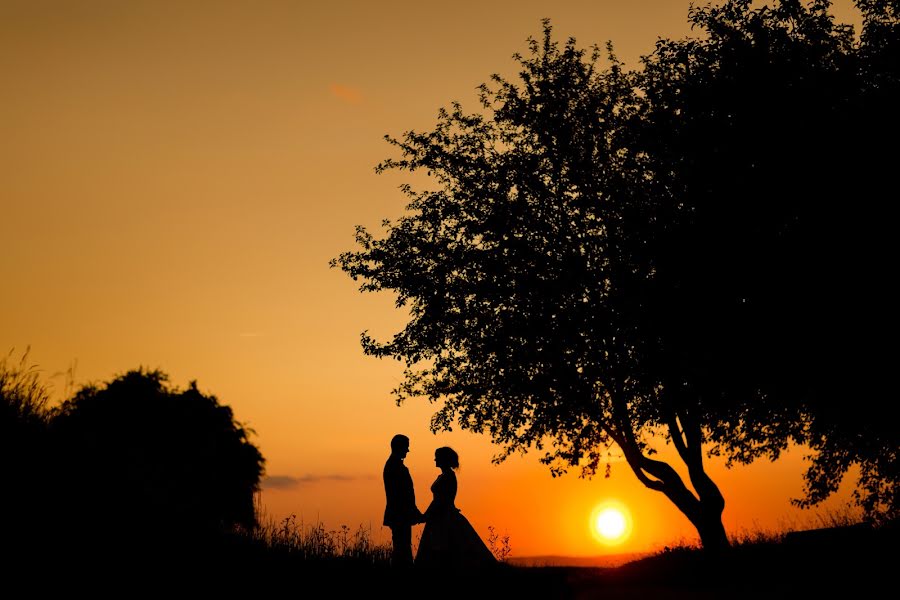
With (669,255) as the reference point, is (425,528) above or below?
below

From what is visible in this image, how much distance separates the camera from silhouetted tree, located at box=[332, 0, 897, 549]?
17906mm

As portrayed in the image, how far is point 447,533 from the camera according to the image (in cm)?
1346

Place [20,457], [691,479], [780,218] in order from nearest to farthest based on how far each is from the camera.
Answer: [20,457] → [780,218] → [691,479]

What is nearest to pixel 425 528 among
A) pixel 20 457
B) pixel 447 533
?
pixel 447 533

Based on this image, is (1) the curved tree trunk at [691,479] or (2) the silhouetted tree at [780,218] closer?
(2) the silhouetted tree at [780,218]

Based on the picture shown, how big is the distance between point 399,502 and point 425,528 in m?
0.82

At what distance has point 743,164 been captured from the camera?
61.1 ft

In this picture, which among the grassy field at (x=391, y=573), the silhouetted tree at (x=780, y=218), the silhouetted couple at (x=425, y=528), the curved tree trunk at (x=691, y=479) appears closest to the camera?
the grassy field at (x=391, y=573)

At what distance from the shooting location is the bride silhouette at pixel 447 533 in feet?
43.5

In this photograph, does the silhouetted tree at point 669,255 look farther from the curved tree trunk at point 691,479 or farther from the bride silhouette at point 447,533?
the bride silhouette at point 447,533

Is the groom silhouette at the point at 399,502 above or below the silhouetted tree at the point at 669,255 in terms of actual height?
below

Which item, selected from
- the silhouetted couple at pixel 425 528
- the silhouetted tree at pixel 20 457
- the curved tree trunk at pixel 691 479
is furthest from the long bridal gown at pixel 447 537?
the curved tree trunk at pixel 691 479

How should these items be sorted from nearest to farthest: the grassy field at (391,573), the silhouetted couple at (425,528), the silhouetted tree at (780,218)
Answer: the grassy field at (391,573) → the silhouetted couple at (425,528) → the silhouetted tree at (780,218)

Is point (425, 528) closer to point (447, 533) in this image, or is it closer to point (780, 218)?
point (447, 533)
